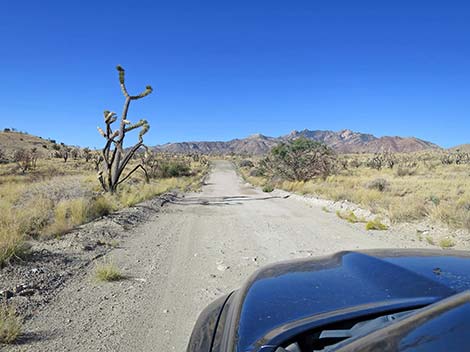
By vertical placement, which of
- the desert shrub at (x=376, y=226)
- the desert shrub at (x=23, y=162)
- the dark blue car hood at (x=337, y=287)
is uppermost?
the desert shrub at (x=23, y=162)

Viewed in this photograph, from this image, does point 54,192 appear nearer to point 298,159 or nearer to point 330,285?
point 330,285

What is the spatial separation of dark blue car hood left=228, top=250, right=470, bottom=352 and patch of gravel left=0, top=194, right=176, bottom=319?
132 inches

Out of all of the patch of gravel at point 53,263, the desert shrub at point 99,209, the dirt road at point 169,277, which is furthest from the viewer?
the desert shrub at point 99,209

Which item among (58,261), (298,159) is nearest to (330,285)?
(58,261)

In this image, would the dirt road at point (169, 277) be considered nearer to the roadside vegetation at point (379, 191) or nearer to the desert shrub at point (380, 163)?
the roadside vegetation at point (379, 191)

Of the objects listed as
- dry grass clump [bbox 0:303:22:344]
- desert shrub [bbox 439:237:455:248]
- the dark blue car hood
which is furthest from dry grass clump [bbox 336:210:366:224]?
dry grass clump [bbox 0:303:22:344]

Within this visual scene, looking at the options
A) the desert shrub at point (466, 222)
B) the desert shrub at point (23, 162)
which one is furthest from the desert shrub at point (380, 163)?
the desert shrub at point (23, 162)

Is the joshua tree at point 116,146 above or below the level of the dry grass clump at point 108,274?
above

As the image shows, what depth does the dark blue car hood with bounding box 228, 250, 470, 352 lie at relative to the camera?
1779mm

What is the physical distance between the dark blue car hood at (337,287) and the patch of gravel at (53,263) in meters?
3.36

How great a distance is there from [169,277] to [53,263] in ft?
6.85

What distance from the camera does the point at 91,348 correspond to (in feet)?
11.4

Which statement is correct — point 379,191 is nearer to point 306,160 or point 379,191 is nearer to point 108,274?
point 306,160

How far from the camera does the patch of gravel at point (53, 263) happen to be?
4520 mm
